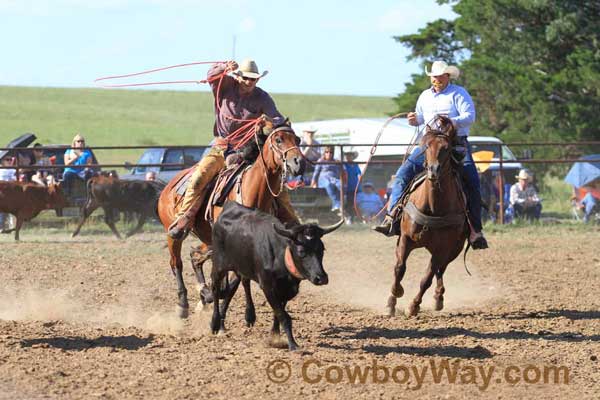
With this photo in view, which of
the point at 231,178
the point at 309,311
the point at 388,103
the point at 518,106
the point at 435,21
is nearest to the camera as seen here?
the point at 231,178

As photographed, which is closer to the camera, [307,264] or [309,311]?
[307,264]

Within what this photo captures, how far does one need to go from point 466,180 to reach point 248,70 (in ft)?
7.41

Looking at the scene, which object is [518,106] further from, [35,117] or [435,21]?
[35,117]

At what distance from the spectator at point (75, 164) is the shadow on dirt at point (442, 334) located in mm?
9266

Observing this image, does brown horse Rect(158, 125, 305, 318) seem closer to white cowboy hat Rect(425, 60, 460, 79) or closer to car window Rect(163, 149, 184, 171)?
white cowboy hat Rect(425, 60, 460, 79)

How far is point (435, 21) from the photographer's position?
31031 millimetres

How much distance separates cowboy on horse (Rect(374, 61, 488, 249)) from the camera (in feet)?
29.7

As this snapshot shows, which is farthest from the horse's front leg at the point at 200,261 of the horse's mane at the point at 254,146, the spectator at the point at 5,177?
the spectator at the point at 5,177

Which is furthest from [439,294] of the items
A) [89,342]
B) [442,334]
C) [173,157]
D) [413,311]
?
[173,157]

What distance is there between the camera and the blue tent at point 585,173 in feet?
59.6

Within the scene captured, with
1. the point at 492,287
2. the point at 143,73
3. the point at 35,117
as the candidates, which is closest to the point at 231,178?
the point at 143,73

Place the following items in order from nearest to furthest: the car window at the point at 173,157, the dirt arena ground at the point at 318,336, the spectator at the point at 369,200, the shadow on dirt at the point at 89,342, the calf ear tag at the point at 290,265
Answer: the dirt arena ground at the point at 318,336
the calf ear tag at the point at 290,265
the shadow on dirt at the point at 89,342
the spectator at the point at 369,200
the car window at the point at 173,157

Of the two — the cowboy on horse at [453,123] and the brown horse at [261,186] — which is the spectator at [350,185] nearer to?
the cowboy on horse at [453,123]

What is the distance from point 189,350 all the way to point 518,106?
2051cm
